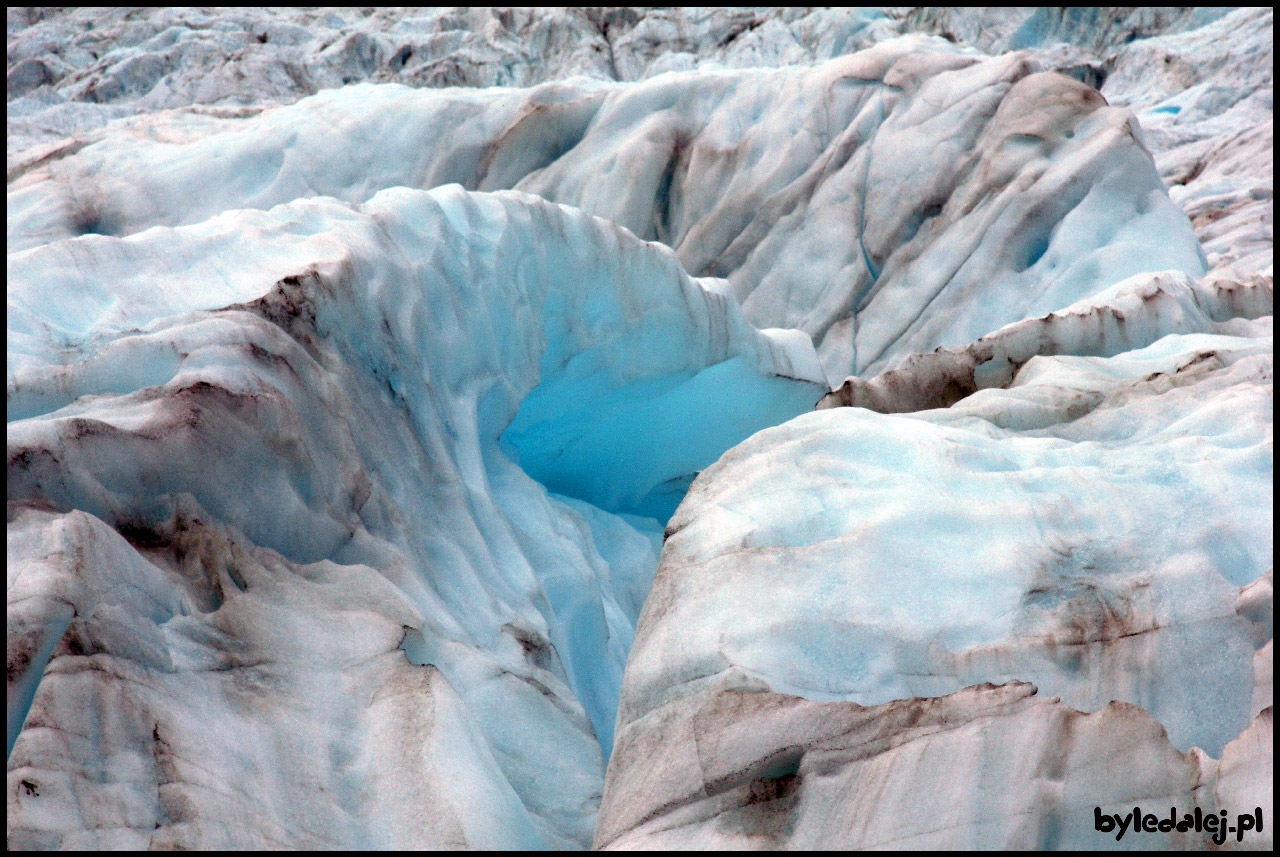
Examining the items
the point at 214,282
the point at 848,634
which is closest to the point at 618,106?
the point at 214,282

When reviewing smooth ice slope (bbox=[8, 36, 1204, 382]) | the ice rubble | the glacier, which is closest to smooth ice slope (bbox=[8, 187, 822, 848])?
the glacier

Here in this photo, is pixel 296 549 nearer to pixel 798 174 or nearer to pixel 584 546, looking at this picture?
pixel 584 546

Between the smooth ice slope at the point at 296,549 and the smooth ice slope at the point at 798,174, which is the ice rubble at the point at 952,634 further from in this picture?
the smooth ice slope at the point at 798,174

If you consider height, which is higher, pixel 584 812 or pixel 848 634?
pixel 848 634

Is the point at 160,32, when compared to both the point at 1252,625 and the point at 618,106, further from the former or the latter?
the point at 1252,625

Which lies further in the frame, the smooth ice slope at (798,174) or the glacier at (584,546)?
the smooth ice slope at (798,174)

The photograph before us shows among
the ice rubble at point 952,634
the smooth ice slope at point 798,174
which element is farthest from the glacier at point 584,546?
the smooth ice slope at point 798,174

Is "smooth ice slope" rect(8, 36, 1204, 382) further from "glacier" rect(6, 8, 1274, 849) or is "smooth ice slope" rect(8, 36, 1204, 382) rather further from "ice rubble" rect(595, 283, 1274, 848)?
"ice rubble" rect(595, 283, 1274, 848)
